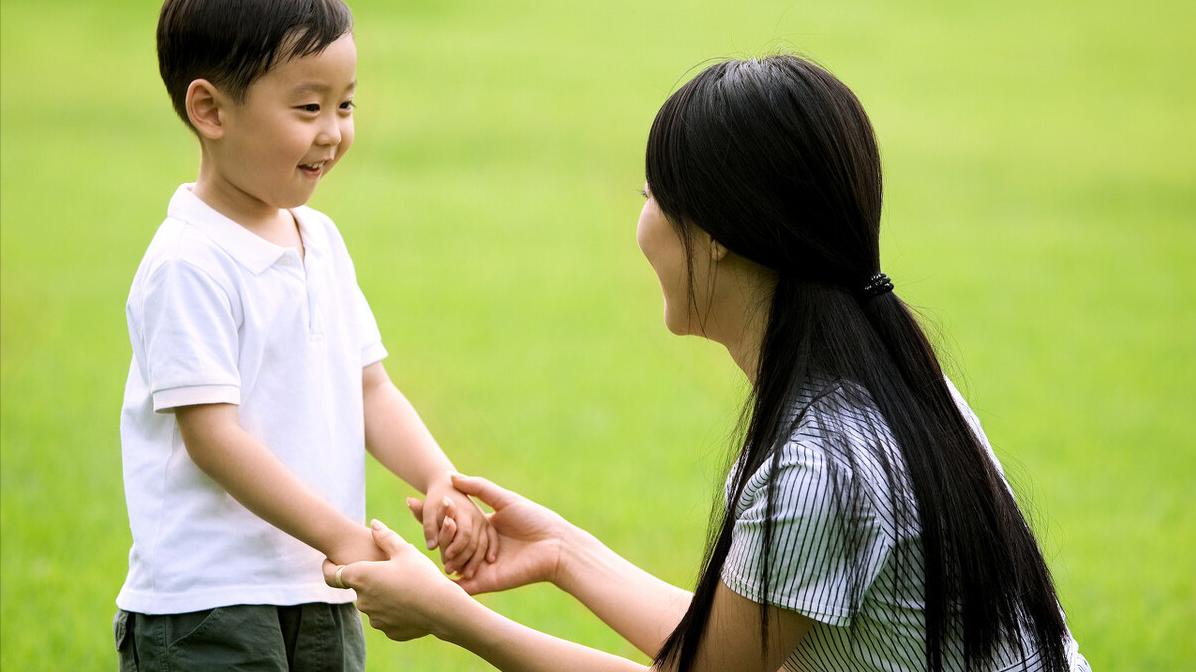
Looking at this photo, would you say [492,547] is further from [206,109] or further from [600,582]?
[206,109]

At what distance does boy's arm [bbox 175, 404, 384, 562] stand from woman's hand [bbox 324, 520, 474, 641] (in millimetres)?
64

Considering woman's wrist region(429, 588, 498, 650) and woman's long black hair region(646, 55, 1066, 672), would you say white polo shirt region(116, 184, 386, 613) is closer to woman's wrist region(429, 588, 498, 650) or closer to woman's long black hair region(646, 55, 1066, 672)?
woman's wrist region(429, 588, 498, 650)

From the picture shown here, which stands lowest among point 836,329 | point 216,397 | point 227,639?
point 227,639

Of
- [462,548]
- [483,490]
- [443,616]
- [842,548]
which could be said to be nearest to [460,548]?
[462,548]

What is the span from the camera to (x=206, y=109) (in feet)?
7.06

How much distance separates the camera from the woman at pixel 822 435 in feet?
6.07

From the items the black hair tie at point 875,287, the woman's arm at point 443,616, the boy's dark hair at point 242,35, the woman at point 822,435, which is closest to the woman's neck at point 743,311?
the woman at point 822,435

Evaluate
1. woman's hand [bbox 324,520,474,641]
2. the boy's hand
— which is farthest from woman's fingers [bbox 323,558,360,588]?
the boy's hand

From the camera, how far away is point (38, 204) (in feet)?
28.7

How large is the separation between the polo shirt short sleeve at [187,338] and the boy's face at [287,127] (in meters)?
0.20

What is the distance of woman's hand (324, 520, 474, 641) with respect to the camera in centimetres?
208

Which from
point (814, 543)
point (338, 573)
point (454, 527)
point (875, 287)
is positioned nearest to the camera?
point (814, 543)

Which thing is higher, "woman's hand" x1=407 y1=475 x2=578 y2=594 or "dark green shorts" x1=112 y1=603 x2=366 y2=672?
"woman's hand" x1=407 y1=475 x2=578 y2=594

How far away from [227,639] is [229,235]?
623 mm
